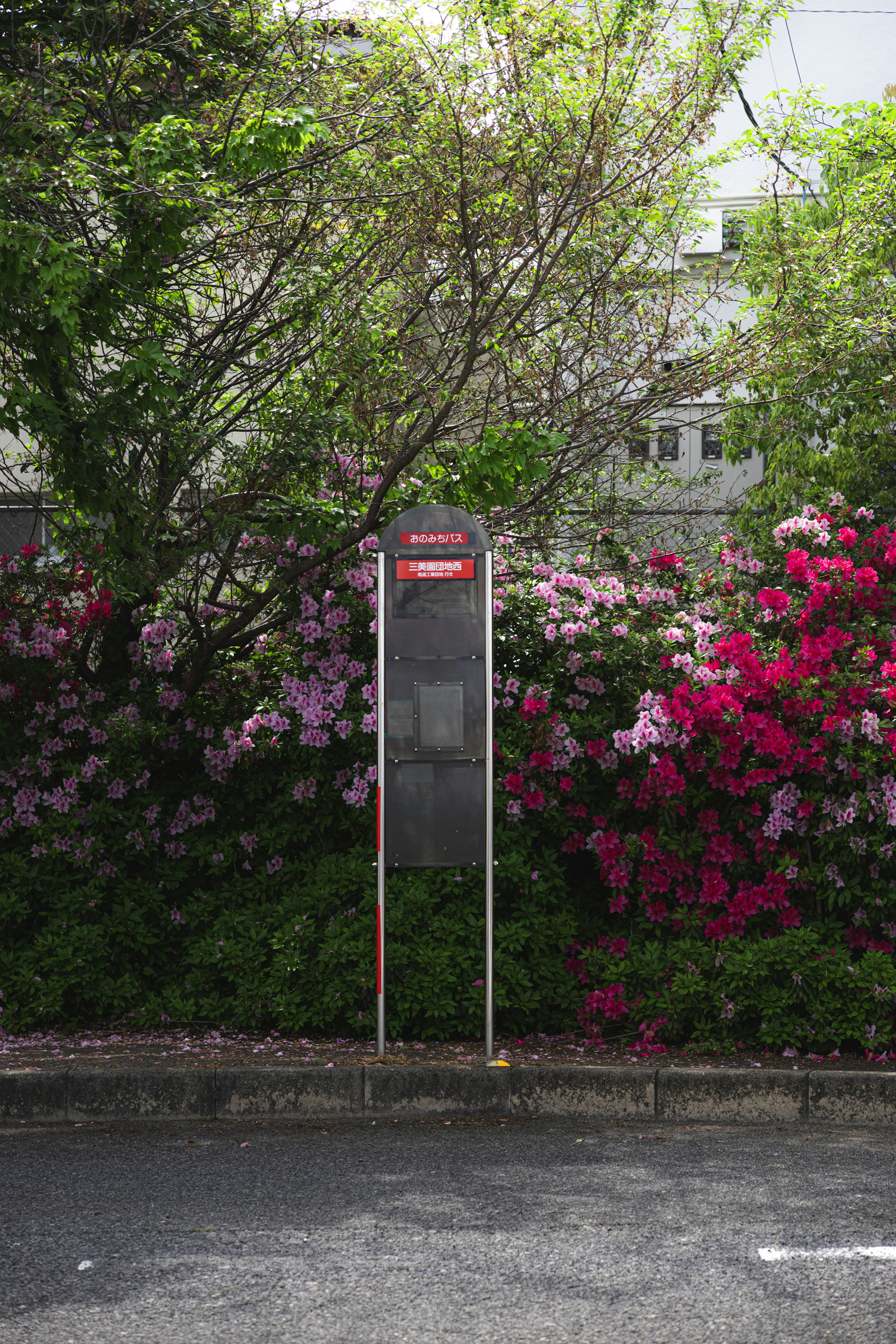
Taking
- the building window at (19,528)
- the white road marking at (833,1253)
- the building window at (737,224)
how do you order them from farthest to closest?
the building window at (737,224) < the building window at (19,528) < the white road marking at (833,1253)

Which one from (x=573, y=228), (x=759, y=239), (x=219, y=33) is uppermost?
(x=219, y=33)

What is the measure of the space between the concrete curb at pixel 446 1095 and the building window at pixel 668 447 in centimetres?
403

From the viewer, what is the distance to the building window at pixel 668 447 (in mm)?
7785

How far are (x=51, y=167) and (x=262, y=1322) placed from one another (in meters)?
4.62

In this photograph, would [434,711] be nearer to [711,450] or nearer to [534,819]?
[534,819]

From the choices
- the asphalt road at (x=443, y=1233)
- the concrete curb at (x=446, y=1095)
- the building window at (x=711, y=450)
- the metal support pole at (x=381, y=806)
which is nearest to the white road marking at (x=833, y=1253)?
the asphalt road at (x=443, y=1233)

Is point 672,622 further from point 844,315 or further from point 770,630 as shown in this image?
point 844,315

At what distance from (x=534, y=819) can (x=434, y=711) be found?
1106 mm

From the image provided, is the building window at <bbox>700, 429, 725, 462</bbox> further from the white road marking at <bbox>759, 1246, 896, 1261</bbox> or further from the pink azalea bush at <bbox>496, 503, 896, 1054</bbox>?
the white road marking at <bbox>759, 1246, 896, 1261</bbox>

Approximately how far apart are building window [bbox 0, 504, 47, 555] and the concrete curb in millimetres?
3485

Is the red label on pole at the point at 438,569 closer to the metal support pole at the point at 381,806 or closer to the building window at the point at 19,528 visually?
the metal support pole at the point at 381,806

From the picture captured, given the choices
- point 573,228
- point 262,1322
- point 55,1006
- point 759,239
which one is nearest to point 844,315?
point 759,239

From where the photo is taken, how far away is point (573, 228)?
627cm

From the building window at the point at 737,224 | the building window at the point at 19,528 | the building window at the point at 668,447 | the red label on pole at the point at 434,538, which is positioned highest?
the building window at the point at 737,224
